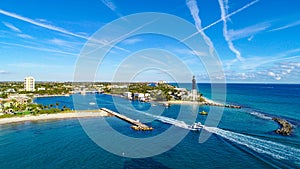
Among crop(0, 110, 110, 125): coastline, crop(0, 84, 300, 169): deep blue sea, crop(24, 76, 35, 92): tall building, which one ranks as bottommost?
crop(0, 84, 300, 169): deep blue sea

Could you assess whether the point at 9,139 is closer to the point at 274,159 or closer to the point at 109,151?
the point at 109,151

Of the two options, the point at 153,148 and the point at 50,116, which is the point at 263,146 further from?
the point at 50,116

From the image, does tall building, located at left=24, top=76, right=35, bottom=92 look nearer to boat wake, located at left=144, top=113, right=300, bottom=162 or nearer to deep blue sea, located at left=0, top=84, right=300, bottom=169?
deep blue sea, located at left=0, top=84, right=300, bottom=169

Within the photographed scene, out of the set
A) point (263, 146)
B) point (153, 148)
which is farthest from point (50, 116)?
point (263, 146)

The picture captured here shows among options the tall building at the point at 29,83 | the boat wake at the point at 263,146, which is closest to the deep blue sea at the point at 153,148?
the boat wake at the point at 263,146

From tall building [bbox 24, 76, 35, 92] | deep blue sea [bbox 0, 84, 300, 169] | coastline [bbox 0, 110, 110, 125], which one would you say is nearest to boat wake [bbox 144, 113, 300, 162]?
deep blue sea [bbox 0, 84, 300, 169]

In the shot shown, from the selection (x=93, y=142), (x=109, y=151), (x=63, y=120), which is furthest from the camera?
(x=63, y=120)

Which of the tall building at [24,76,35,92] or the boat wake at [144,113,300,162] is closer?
the boat wake at [144,113,300,162]

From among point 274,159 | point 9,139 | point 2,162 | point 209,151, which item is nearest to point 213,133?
point 209,151

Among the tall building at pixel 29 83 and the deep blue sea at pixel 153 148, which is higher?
the tall building at pixel 29 83

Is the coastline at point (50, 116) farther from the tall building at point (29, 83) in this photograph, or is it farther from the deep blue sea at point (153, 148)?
the tall building at point (29, 83)

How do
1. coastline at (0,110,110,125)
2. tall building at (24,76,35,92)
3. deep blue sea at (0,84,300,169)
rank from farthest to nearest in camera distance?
tall building at (24,76,35,92)
coastline at (0,110,110,125)
deep blue sea at (0,84,300,169)
